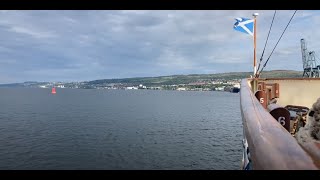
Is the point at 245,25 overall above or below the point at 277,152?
above

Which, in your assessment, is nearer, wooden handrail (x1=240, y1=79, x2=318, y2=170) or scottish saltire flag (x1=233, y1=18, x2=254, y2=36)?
wooden handrail (x1=240, y1=79, x2=318, y2=170)

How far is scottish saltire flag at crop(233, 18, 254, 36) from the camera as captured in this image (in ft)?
58.1

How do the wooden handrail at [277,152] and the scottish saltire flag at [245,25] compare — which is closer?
the wooden handrail at [277,152]

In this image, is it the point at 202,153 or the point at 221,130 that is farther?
the point at 221,130

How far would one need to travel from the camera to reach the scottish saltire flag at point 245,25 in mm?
17703

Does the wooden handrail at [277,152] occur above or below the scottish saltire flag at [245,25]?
below

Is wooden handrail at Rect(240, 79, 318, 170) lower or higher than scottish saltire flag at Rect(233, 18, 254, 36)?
lower

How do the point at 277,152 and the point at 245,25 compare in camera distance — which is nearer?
the point at 277,152

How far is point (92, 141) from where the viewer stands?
1551 inches

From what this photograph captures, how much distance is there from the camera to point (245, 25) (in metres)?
→ 17.7
